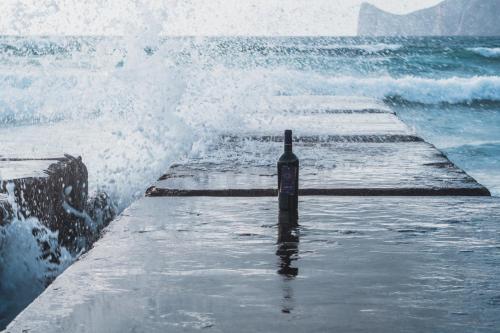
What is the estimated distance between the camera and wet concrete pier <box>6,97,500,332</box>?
1505 mm

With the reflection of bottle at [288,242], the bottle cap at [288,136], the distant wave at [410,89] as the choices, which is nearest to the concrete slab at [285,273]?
the reflection of bottle at [288,242]

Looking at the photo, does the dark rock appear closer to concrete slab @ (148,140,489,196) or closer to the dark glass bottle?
concrete slab @ (148,140,489,196)

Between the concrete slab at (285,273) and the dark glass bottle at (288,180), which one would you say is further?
the dark glass bottle at (288,180)

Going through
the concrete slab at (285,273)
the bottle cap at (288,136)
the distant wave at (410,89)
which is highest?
the distant wave at (410,89)

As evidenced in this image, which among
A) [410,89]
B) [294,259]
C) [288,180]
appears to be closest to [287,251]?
[294,259]

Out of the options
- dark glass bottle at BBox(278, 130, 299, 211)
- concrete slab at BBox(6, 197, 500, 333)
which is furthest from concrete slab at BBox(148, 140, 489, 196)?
dark glass bottle at BBox(278, 130, 299, 211)

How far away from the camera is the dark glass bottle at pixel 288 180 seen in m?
2.49

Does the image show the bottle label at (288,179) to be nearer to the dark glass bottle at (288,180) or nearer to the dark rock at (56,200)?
the dark glass bottle at (288,180)

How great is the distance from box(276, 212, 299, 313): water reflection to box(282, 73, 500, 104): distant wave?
16195 millimetres

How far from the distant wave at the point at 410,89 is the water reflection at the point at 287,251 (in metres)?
16.2

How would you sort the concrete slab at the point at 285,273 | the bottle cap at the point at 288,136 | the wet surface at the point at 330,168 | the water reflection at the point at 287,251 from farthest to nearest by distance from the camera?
the wet surface at the point at 330,168 → the bottle cap at the point at 288,136 → the water reflection at the point at 287,251 → the concrete slab at the point at 285,273

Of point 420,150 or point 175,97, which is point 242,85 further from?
point 420,150

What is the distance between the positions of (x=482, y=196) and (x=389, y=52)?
109 feet

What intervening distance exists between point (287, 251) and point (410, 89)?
722 inches
